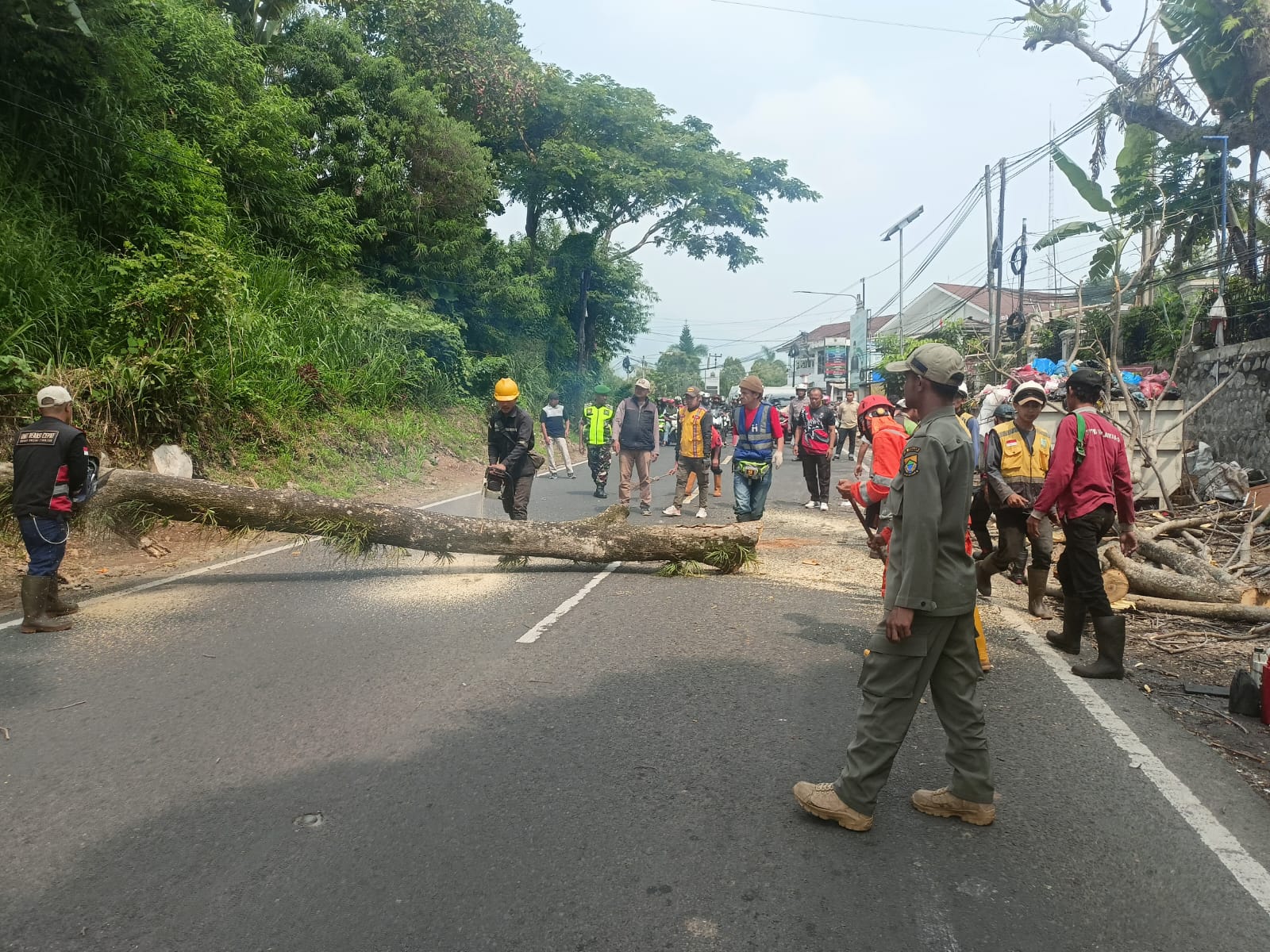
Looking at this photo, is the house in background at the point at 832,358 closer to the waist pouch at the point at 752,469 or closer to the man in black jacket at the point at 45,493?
the waist pouch at the point at 752,469

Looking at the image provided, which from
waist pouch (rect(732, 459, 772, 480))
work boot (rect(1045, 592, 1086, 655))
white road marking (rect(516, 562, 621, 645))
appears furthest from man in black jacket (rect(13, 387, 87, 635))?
work boot (rect(1045, 592, 1086, 655))

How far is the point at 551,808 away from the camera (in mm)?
3531

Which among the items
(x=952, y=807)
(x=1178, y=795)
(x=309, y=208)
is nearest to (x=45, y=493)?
(x=952, y=807)

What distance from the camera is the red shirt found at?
569 centimetres

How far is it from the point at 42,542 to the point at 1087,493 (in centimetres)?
711

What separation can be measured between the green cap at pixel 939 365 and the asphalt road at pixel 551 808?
1.76 meters

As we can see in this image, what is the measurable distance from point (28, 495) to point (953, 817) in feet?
20.3

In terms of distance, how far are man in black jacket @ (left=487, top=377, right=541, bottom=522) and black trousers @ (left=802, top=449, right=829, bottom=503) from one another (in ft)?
18.6

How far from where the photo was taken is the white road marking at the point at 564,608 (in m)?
6.11

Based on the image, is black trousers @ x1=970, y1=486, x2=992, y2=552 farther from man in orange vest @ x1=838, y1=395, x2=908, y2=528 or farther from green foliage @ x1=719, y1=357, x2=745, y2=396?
green foliage @ x1=719, y1=357, x2=745, y2=396

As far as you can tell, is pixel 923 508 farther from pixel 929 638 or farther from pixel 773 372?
pixel 773 372

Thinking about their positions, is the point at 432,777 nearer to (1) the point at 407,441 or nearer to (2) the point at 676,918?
(2) the point at 676,918

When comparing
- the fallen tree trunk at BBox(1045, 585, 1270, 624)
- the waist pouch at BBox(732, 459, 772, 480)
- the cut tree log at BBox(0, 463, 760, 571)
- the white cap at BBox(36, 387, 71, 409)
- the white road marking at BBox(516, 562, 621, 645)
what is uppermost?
the white cap at BBox(36, 387, 71, 409)

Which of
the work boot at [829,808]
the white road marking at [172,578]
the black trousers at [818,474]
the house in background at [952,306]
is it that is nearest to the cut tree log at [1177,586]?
the work boot at [829,808]
